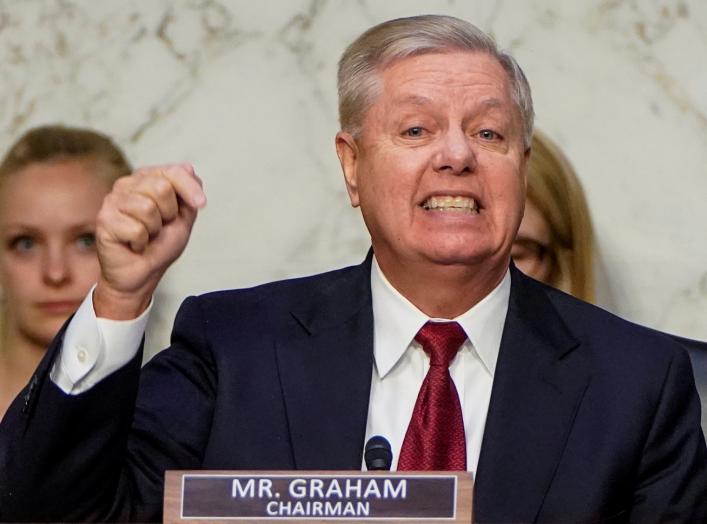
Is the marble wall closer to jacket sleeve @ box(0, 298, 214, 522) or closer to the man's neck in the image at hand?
the man's neck

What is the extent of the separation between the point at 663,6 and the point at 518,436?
1.41 meters

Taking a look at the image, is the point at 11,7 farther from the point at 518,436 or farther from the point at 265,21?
the point at 518,436

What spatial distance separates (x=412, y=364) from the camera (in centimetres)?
264

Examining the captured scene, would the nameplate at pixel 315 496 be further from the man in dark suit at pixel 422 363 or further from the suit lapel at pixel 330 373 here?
the suit lapel at pixel 330 373

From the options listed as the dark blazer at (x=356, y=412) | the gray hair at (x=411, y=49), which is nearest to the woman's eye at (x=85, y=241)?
the dark blazer at (x=356, y=412)

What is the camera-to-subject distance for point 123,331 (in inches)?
89.9

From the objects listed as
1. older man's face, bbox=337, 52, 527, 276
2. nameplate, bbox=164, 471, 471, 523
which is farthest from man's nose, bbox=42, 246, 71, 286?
nameplate, bbox=164, 471, 471, 523

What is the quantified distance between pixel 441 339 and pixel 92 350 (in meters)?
0.61

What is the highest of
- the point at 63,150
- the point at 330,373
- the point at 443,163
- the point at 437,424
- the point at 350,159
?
the point at 63,150

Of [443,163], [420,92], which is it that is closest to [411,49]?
[420,92]

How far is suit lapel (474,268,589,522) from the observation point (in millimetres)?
2479

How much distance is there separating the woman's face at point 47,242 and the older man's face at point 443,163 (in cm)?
93

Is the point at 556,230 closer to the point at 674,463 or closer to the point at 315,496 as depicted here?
the point at 674,463

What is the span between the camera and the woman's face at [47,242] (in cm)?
347
